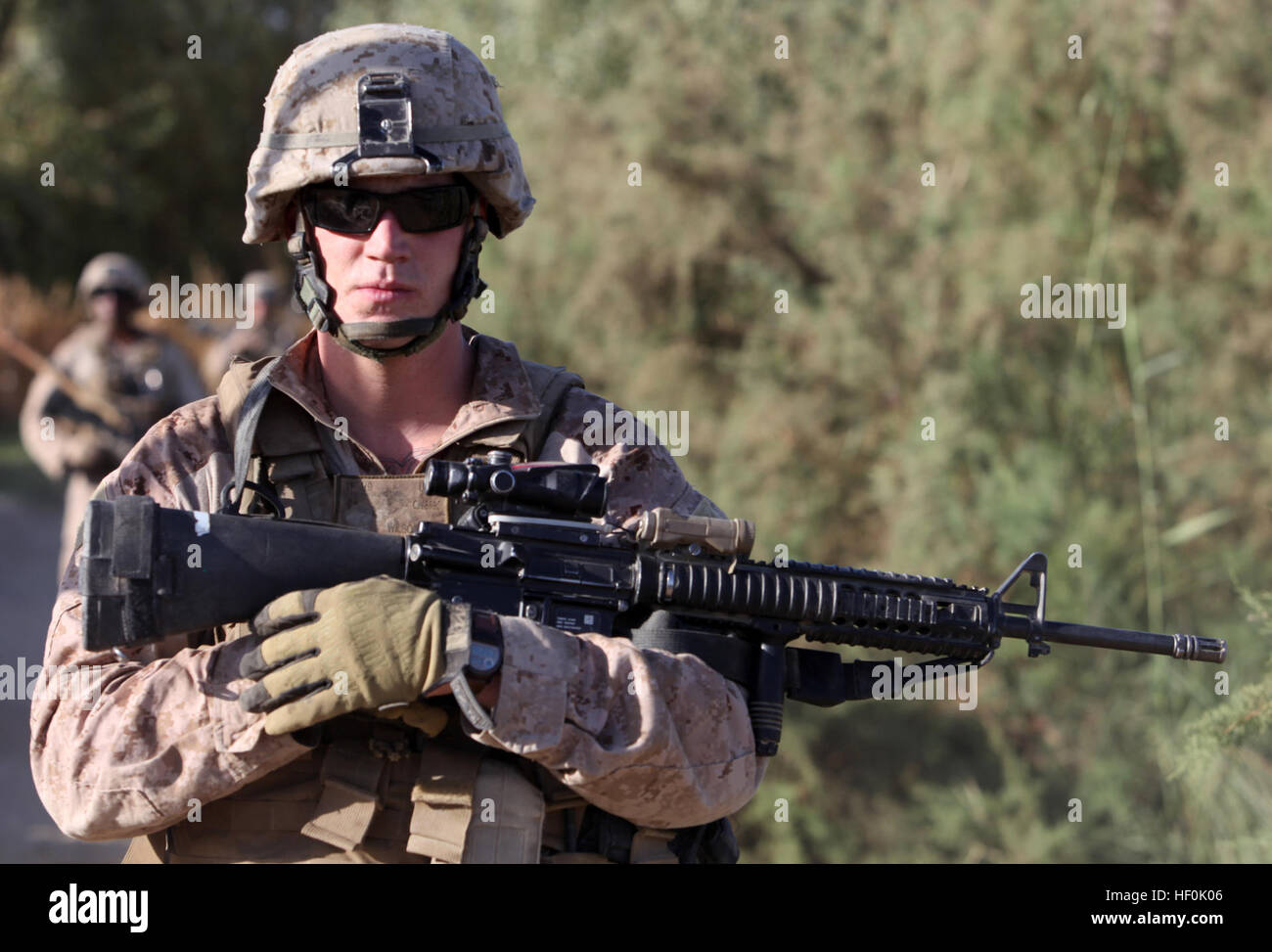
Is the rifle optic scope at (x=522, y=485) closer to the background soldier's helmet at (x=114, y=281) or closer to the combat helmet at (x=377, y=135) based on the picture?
the combat helmet at (x=377, y=135)

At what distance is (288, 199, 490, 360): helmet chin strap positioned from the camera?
2848 millimetres

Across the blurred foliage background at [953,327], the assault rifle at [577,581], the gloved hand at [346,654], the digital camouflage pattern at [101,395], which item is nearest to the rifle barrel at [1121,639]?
the assault rifle at [577,581]

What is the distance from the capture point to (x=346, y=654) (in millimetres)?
2449

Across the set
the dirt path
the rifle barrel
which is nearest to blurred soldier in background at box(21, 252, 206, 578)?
the dirt path

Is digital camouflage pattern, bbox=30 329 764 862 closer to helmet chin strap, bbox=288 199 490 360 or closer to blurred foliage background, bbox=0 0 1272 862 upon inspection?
helmet chin strap, bbox=288 199 490 360

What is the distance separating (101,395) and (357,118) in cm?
662

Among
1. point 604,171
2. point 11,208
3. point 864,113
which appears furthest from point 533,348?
point 11,208

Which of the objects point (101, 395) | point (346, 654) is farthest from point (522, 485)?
point (101, 395)

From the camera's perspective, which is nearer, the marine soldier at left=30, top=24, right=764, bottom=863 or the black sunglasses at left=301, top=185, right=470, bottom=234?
the marine soldier at left=30, top=24, right=764, bottom=863

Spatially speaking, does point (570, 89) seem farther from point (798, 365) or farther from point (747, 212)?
point (798, 365)

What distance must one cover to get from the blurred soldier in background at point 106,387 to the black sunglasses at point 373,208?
19.9 feet

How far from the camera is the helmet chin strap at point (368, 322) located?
9.34 ft

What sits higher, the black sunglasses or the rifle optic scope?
the black sunglasses

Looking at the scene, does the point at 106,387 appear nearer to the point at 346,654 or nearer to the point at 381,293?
the point at 381,293
